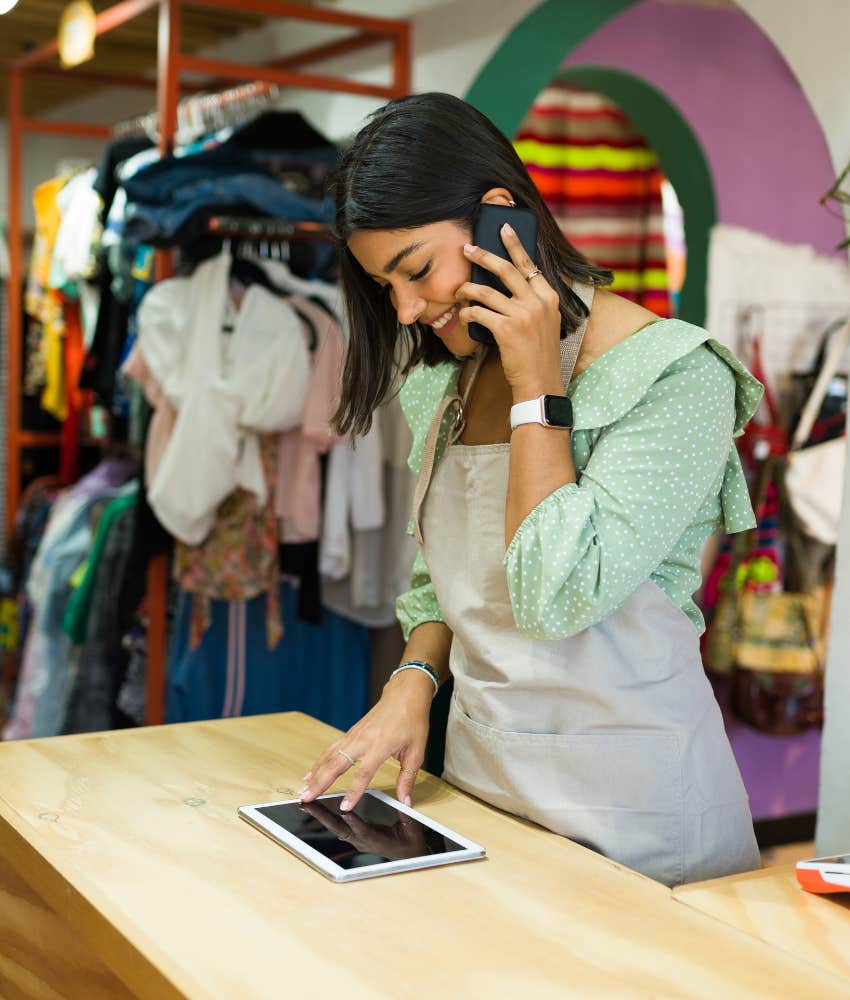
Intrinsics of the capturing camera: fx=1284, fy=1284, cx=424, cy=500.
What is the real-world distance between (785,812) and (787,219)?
1.98 metres

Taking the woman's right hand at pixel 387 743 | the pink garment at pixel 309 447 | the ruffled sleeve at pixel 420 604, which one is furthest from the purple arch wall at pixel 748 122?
the woman's right hand at pixel 387 743

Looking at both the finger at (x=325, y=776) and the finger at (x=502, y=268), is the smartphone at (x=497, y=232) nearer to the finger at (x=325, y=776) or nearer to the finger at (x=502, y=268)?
the finger at (x=502, y=268)

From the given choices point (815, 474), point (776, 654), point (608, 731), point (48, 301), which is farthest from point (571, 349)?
point (48, 301)

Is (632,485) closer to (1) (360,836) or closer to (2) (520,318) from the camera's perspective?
(2) (520,318)

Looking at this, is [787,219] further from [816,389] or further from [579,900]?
[579,900]

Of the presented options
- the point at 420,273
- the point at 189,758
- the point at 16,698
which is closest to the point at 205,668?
the point at 16,698

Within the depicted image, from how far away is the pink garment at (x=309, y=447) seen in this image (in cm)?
337

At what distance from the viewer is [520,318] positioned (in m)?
1.49

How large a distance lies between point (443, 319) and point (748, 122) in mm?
2848

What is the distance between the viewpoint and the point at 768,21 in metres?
2.30

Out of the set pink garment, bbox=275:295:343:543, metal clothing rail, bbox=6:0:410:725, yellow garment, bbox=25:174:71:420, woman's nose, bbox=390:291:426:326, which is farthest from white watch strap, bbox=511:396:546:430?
yellow garment, bbox=25:174:71:420

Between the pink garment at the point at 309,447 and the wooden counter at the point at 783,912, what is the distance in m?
2.17

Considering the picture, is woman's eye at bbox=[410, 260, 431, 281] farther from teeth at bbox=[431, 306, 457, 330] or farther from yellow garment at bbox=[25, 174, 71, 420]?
yellow garment at bbox=[25, 174, 71, 420]

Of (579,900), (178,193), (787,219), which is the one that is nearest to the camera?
(579,900)
